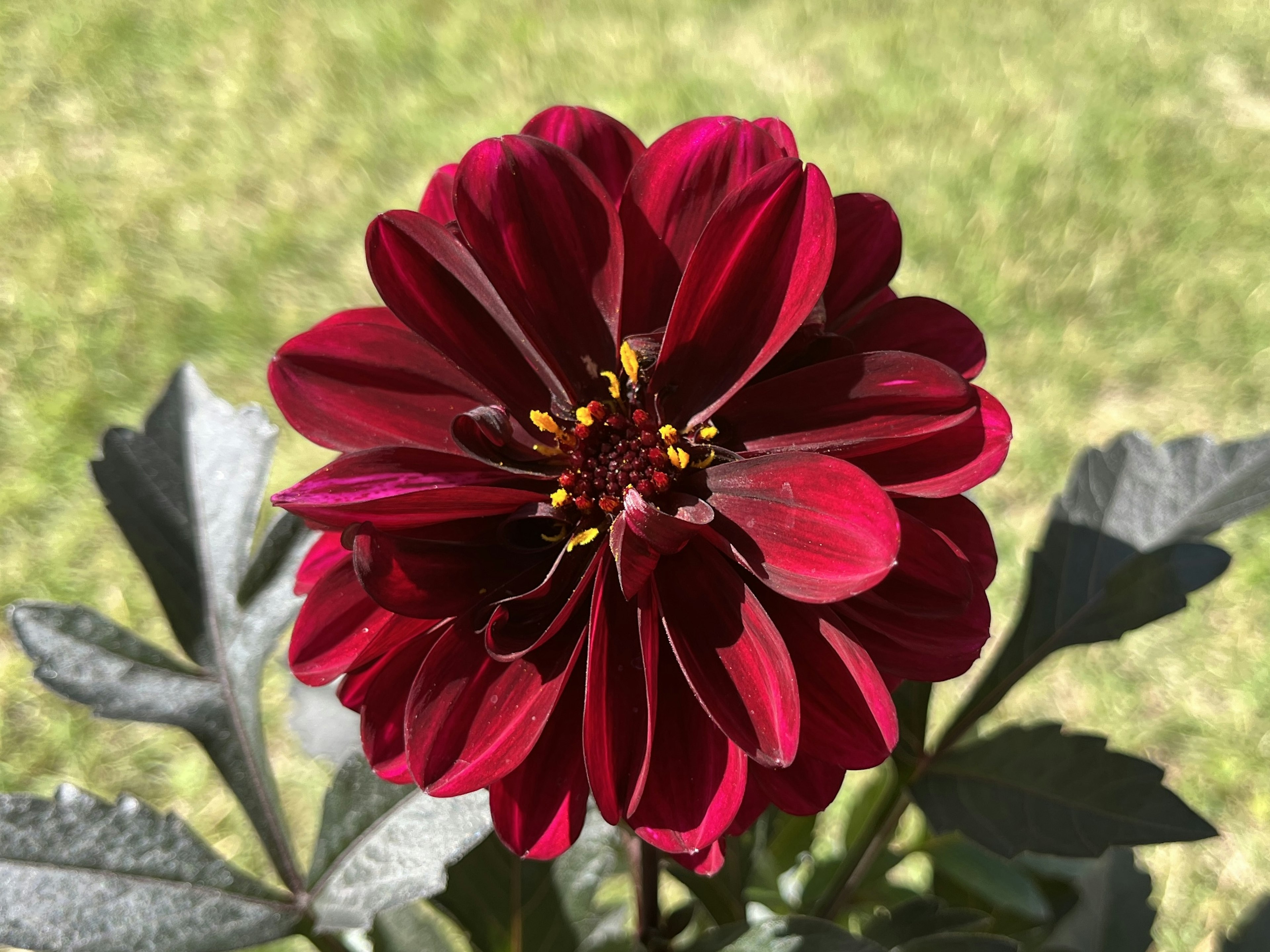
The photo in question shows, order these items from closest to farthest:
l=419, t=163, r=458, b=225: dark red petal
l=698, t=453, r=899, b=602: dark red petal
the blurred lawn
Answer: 1. l=698, t=453, r=899, b=602: dark red petal
2. l=419, t=163, r=458, b=225: dark red petal
3. the blurred lawn

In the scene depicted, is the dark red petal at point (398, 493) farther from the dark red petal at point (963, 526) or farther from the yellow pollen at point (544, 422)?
the dark red petal at point (963, 526)

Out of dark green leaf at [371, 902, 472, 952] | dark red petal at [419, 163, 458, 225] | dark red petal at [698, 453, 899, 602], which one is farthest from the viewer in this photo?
dark green leaf at [371, 902, 472, 952]

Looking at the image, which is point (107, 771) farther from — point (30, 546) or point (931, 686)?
point (931, 686)

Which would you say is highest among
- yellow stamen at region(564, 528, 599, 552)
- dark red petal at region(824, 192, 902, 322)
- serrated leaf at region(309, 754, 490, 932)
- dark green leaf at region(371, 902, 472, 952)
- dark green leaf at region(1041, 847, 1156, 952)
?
dark red petal at region(824, 192, 902, 322)

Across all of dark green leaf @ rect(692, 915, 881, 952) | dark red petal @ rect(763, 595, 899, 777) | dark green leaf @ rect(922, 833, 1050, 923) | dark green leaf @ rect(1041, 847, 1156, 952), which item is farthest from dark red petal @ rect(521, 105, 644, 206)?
dark green leaf @ rect(1041, 847, 1156, 952)

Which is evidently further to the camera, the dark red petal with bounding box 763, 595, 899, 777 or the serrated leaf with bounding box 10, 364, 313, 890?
the serrated leaf with bounding box 10, 364, 313, 890

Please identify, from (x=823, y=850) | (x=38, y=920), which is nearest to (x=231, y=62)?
(x=823, y=850)

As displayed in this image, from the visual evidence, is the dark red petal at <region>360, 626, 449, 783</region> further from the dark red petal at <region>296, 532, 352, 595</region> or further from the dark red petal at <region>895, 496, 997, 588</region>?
the dark red petal at <region>895, 496, 997, 588</region>

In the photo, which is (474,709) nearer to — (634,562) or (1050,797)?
(634,562)
